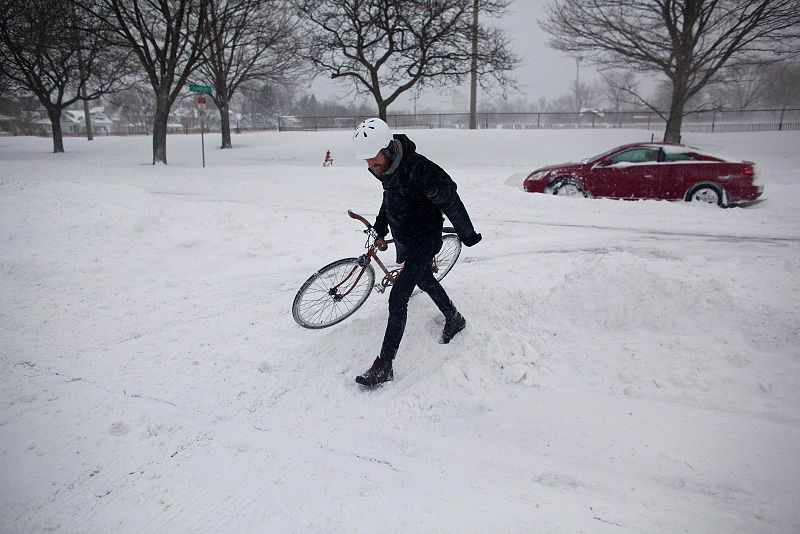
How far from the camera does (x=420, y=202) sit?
3.32 metres

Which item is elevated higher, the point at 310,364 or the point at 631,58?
the point at 631,58

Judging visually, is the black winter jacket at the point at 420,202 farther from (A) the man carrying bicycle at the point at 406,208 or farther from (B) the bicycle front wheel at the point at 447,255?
(B) the bicycle front wheel at the point at 447,255

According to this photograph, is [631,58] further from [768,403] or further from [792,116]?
[792,116]

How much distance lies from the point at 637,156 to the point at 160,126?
18.7 metres

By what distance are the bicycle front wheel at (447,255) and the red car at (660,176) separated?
20.2 ft

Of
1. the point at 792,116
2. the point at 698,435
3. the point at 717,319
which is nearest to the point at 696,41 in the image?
the point at 717,319

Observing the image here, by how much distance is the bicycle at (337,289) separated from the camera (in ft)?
14.0

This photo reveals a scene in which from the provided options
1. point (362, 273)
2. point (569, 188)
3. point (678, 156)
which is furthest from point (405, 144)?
point (678, 156)

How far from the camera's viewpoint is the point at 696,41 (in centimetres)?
1625

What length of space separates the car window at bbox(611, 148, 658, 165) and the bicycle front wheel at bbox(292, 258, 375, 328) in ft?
25.8

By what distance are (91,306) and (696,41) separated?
21.0 m

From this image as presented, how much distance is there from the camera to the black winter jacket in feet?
10.5

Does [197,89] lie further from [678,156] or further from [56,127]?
[56,127]

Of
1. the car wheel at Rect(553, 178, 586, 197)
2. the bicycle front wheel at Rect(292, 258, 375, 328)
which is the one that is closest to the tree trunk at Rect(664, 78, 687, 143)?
the car wheel at Rect(553, 178, 586, 197)
